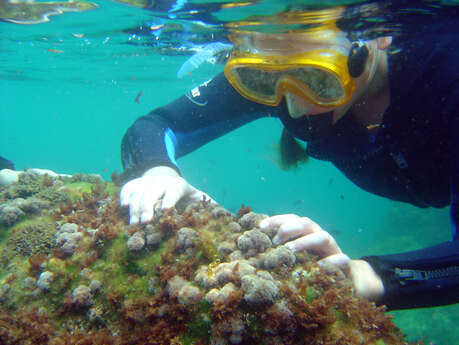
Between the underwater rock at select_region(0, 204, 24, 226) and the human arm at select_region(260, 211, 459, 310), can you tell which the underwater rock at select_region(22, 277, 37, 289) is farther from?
the human arm at select_region(260, 211, 459, 310)

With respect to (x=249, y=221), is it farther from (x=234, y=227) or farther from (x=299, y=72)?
(x=299, y=72)

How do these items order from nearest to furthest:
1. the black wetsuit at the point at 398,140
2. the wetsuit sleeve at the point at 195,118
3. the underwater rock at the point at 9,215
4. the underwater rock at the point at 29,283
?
the black wetsuit at the point at 398,140 < the underwater rock at the point at 29,283 < the underwater rock at the point at 9,215 < the wetsuit sleeve at the point at 195,118

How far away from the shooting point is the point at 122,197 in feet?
9.03

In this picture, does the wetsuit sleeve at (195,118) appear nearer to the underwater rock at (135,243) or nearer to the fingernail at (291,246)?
the underwater rock at (135,243)

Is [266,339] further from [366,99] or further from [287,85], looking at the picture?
[366,99]

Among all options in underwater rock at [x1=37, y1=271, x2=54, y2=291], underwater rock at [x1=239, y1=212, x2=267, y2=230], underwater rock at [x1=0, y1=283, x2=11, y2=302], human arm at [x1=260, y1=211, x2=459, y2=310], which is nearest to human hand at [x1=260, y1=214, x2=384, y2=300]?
human arm at [x1=260, y1=211, x2=459, y2=310]

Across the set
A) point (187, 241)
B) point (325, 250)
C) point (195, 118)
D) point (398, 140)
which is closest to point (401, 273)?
point (325, 250)

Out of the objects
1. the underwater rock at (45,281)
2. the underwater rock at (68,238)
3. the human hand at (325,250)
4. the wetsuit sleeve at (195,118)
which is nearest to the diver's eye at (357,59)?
the wetsuit sleeve at (195,118)

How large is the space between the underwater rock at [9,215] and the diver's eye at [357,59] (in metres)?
3.79

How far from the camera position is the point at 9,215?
3.08 m

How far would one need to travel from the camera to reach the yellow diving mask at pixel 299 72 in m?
2.56

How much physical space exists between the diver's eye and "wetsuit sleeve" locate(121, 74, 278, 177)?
1.29 m

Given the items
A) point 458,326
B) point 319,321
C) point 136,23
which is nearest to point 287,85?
point 319,321

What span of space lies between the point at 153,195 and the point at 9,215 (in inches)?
73.8
